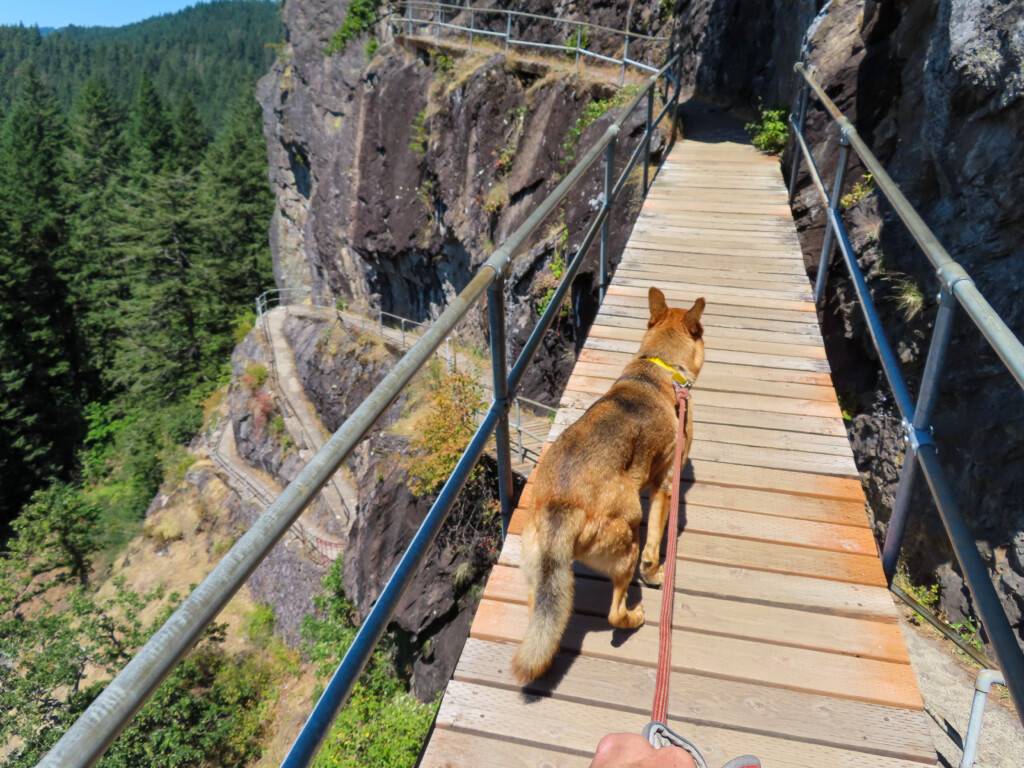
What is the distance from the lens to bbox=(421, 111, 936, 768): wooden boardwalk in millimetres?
2094

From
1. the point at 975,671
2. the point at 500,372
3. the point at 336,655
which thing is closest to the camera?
the point at 500,372

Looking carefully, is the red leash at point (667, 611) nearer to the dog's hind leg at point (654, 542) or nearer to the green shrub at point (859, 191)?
the dog's hind leg at point (654, 542)

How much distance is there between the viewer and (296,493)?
4.58ft

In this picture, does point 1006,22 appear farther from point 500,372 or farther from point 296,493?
point 296,493

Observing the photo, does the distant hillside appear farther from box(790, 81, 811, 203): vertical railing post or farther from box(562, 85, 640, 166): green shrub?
box(790, 81, 811, 203): vertical railing post

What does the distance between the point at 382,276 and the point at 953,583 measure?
65.2 ft

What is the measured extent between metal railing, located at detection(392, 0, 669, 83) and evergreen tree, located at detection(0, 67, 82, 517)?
23912mm

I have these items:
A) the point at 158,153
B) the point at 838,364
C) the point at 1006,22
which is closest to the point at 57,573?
the point at 838,364

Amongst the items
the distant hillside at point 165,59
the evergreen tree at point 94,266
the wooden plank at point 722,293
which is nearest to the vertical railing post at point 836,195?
the wooden plank at point 722,293

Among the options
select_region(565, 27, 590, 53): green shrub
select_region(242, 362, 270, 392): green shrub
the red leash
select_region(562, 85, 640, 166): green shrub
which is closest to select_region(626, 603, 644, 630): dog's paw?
the red leash

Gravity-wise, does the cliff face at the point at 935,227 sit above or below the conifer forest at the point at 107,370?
above

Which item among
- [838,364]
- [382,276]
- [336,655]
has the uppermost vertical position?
[838,364]

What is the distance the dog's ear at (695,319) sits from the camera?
140 inches

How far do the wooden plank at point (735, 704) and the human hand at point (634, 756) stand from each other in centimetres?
114
